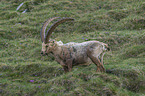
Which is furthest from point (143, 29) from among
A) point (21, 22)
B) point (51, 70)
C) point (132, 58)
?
point (21, 22)

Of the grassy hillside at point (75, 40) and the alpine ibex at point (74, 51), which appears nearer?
the grassy hillside at point (75, 40)

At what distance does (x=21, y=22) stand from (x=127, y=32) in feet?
24.3

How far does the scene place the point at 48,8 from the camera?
1408 centimetres

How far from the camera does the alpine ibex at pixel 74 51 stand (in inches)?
224

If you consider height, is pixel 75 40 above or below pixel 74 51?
above

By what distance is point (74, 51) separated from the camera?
233 inches

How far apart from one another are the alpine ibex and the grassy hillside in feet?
1.39

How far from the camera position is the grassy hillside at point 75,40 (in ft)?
18.2

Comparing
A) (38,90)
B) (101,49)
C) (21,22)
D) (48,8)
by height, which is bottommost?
(38,90)

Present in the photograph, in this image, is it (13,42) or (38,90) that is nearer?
(38,90)

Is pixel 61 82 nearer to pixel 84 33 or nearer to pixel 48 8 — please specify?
pixel 84 33

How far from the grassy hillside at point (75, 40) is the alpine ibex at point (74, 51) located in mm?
423

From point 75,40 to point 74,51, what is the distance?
3.74 m

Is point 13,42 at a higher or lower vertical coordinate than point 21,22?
lower
